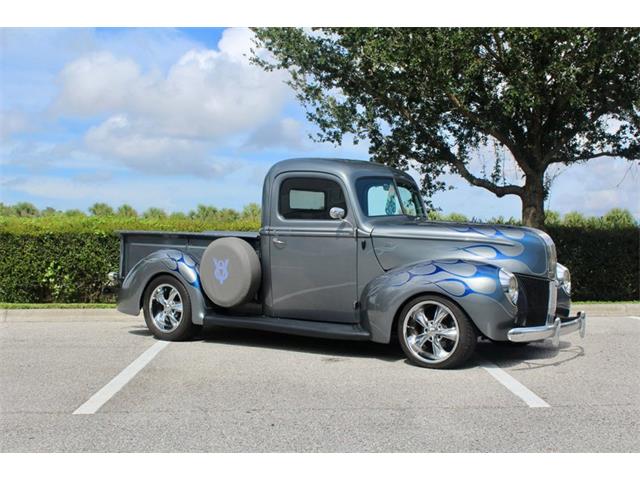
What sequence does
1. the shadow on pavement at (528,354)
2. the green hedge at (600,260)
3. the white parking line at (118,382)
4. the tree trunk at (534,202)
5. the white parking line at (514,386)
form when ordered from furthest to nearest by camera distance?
the tree trunk at (534,202)
the green hedge at (600,260)
the shadow on pavement at (528,354)
the white parking line at (514,386)
the white parking line at (118,382)

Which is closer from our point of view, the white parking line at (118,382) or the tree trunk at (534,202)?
the white parking line at (118,382)

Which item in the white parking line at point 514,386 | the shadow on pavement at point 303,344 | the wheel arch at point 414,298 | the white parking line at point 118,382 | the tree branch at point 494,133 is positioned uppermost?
the tree branch at point 494,133

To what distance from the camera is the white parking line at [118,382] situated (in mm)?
5609

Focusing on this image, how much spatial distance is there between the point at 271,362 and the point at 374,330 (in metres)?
1.16

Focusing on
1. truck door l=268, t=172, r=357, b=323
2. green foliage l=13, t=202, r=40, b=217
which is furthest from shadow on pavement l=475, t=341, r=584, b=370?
green foliage l=13, t=202, r=40, b=217

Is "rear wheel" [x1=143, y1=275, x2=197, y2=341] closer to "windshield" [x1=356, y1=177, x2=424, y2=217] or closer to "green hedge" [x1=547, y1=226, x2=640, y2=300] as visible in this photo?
"windshield" [x1=356, y1=177, x2=424, y2=217]

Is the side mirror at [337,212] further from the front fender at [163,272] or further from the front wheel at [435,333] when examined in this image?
the front fender at [163,272]

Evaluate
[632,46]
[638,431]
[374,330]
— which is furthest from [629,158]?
[638,431]

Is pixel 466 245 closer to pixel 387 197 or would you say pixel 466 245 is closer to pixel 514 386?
pixel 387 197

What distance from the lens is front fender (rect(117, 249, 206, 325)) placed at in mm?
8242

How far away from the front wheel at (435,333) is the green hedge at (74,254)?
6.61 metres

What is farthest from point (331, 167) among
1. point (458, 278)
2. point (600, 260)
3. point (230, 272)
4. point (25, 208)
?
point (25, 208)

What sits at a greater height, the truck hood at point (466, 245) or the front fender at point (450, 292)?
the truck hood at point (466, 245)

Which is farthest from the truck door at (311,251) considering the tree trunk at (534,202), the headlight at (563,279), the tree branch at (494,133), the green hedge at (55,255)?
the tree trunk at (534,202)
